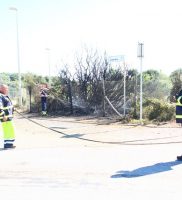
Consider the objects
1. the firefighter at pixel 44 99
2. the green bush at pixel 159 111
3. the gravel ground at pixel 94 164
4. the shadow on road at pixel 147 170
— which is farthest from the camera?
the firefighter at pixel 44 99

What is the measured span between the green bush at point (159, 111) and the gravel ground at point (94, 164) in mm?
1230

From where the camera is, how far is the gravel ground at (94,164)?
7.07 metres

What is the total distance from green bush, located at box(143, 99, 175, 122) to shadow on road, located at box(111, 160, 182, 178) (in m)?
6.95

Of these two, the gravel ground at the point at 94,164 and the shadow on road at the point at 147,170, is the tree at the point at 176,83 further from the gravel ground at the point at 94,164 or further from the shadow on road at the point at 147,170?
the shadow on road at the point at 147,170

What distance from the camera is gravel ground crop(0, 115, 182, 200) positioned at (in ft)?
23.2

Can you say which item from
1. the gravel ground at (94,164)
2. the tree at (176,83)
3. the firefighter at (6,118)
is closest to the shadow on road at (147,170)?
the gravel ground at (94,164)

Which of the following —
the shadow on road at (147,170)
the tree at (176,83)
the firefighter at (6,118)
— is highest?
the tree at (176,83)

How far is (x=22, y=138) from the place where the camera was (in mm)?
13477

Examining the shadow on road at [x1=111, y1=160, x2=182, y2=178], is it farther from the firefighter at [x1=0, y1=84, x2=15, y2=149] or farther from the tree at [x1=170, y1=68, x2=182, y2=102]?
the tree at [x1=170, y1=68, x2=182, y2=102]

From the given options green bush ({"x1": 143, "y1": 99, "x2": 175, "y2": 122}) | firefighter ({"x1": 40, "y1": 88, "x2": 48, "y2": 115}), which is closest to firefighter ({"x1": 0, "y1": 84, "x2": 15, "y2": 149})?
green bush ({"x1": 143, "y1": 99, "x2": 175, "y2": 122})

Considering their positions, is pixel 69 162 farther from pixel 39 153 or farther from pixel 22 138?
pixel 22 138

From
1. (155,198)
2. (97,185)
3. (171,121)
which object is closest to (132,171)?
(97,185)

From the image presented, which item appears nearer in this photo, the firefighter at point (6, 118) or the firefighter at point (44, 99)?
the firefighter at point (6, 118)

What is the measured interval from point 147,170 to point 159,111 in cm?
814
